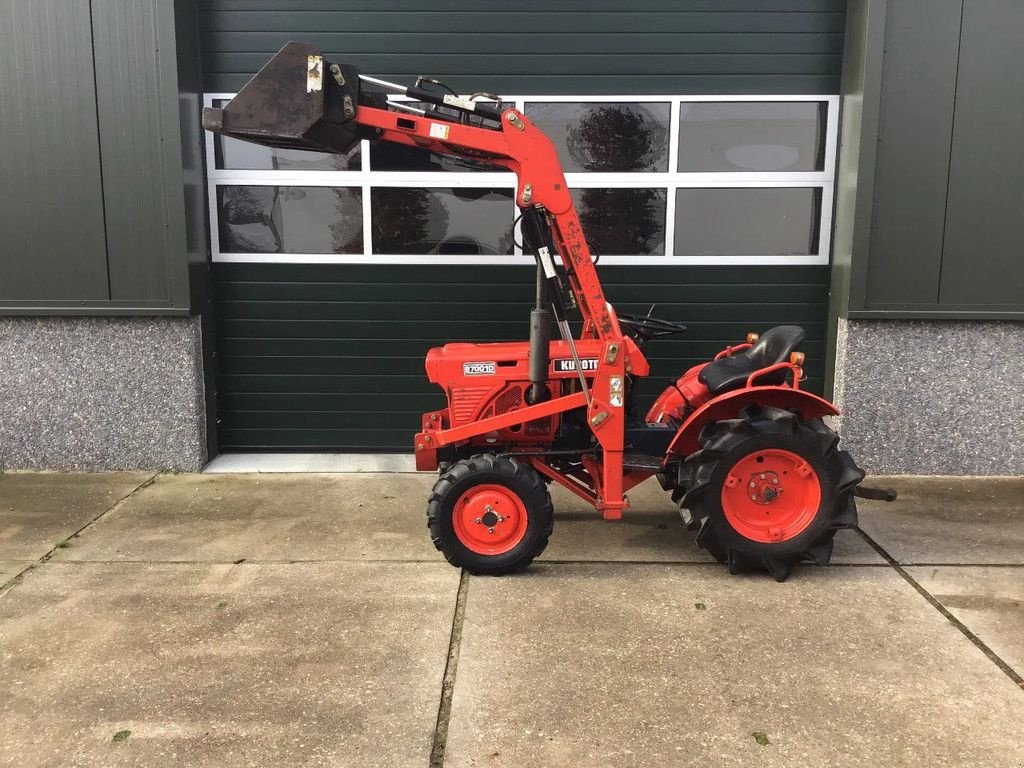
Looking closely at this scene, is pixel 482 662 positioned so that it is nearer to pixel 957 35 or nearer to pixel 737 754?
pixel 737 754

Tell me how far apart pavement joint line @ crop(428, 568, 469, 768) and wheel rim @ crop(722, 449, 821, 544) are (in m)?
1.28

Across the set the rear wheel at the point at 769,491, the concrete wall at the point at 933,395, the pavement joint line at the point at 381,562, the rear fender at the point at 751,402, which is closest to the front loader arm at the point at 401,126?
the rear fender at the point at 751,402

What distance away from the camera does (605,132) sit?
5.41 meters

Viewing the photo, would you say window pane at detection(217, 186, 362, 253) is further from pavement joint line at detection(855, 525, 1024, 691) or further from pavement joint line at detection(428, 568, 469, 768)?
pavement joint line at detection(855, 525, 1024, 691)

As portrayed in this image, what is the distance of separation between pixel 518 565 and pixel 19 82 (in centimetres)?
458

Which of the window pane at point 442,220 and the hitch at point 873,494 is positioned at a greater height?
the window pane at point 442,220

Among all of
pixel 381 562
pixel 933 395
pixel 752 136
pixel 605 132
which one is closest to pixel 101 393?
pixel 381 562

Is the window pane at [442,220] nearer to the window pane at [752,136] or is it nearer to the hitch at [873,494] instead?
the window pane at [752,136]

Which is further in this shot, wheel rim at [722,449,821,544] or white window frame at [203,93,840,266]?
white window frame at [203,93,840,266]

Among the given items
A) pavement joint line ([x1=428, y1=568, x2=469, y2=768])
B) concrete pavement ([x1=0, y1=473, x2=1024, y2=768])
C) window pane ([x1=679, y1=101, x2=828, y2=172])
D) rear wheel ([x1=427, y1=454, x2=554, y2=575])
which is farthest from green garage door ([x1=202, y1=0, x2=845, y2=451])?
pavement joint line ([x1=428, y1=568, x2=469, y2=768])

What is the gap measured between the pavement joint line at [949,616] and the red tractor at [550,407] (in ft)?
1.36

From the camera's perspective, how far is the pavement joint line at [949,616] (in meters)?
2.83

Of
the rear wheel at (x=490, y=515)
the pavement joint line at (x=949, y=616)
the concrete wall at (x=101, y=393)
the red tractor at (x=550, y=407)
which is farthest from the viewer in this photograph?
the concrete wall at (x=101, y=393)

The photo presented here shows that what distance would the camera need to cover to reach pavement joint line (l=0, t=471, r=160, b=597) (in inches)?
142
